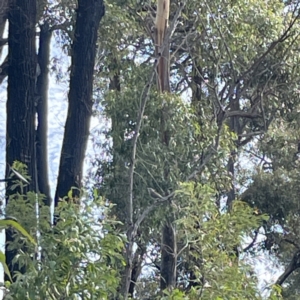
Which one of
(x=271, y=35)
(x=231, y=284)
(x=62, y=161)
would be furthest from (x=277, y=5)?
(x=231, y=284)

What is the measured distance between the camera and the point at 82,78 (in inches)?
348

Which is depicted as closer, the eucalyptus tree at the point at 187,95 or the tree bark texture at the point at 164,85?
A: the eucalyptus tree at the point at 187,95

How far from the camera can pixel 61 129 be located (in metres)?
10.1

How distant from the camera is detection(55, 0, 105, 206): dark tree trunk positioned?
8.75 m

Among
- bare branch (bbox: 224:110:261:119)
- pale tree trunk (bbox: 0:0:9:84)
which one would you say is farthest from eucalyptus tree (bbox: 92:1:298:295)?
pale tree trunk (bbox: 0:0:9:84)

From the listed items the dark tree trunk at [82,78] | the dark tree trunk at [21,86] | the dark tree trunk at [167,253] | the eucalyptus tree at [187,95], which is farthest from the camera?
the dark tree trunk at [82,78]

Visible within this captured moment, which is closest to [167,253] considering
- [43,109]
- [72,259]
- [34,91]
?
[34,91]

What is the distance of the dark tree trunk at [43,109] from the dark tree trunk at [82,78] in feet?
2.88

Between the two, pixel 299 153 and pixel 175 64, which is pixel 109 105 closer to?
pixel 175 64

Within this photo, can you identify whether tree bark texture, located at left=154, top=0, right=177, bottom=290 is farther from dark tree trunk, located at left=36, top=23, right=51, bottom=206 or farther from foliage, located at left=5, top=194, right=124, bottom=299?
foliage, located at left=5, top=194, right=124, bottom=299

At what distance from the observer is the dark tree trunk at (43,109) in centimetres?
957

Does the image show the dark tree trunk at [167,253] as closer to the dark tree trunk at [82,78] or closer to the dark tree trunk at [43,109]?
the dark tree trunk at [82,78]

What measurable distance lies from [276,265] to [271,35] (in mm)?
5265

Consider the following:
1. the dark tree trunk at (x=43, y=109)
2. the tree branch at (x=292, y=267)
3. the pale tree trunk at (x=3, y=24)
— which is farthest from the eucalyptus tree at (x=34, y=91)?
the tree branch at (x=292, y=267)
